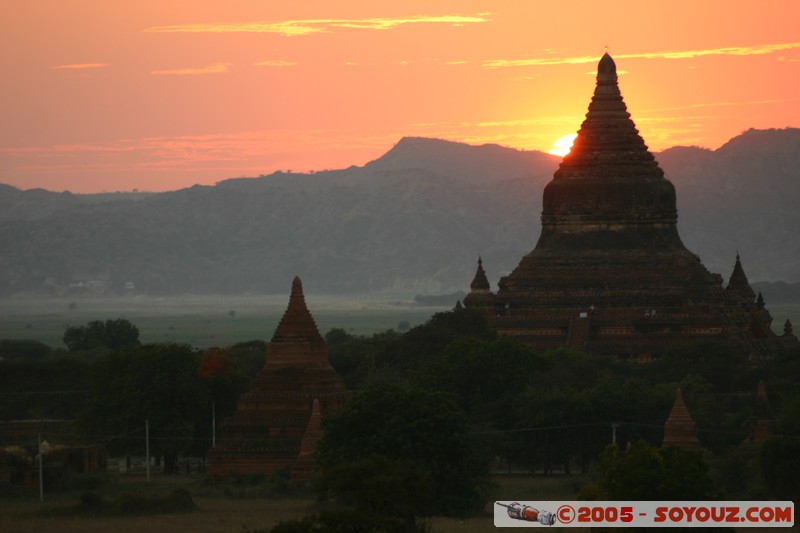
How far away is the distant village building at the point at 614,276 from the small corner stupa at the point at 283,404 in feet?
75.4

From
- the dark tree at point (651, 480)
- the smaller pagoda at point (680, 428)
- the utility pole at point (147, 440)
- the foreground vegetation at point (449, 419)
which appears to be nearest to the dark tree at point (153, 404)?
the foreground vegetation at point (449, 419)

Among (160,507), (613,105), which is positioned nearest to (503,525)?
(160,507)

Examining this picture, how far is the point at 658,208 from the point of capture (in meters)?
95.8

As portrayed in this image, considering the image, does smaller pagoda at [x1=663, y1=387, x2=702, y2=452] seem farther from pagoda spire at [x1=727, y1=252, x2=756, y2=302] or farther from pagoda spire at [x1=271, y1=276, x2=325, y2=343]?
pagoda spire at [x1=727, y1=252, x2=756, y2=302]

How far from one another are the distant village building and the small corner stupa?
22992mm

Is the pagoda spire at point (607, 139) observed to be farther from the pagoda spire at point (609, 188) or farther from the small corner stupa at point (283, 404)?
the small corner stupa at point (283, 404)

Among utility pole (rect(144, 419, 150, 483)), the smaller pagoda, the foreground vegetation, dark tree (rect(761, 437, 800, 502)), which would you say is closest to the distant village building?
the foreground vegetation

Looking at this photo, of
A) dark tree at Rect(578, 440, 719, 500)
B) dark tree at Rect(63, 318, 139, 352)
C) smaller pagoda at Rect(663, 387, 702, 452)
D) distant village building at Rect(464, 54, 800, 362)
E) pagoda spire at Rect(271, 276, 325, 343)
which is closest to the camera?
dark tree at Rect(578, 440, 719, 500)

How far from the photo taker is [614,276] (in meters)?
93.8

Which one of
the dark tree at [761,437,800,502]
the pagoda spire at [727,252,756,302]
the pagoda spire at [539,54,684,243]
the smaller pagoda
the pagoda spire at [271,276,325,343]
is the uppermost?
the pagoda spire at [539,54,684,243]

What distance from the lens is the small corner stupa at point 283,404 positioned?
220 ft

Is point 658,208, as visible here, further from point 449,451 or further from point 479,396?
point 449,451

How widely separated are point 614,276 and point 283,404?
27.9 m

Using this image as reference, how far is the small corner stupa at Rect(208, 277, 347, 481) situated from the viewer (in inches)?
2638
